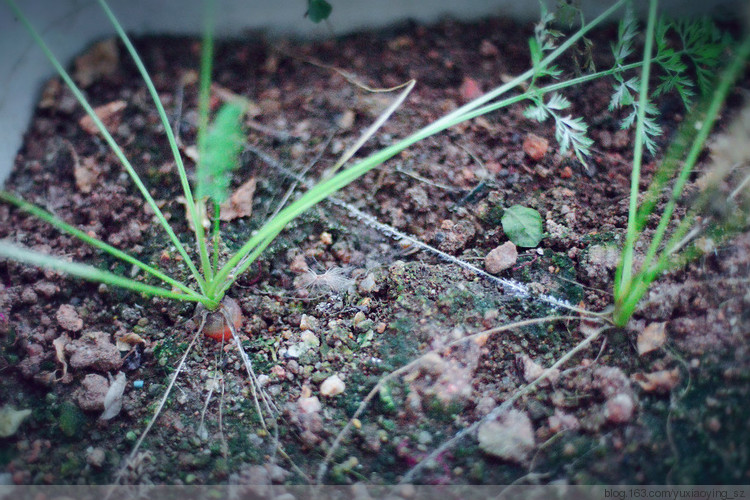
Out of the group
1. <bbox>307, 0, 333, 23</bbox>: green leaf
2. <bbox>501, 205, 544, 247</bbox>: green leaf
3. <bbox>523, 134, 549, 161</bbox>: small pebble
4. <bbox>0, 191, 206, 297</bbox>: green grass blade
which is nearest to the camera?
<bbox>0, 191, 206, 297</bbox>: green grass blade

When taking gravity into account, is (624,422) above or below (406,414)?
below

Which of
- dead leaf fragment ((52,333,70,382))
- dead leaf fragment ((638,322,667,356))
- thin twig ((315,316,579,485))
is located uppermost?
dead leaf fragment ((52,333,70,382))

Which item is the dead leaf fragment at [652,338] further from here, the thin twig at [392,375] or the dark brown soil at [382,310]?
the thin twig at [392,375]

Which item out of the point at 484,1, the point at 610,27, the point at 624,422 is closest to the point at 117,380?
the point at 624,422

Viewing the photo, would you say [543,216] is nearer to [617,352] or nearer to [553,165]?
[553,165]

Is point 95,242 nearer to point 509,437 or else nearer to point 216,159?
point 216,159

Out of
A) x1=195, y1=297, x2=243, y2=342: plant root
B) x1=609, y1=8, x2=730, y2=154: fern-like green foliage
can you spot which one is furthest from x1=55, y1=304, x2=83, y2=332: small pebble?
x1=609, y1=8, x2=730, y2=154: fern-like green foliage

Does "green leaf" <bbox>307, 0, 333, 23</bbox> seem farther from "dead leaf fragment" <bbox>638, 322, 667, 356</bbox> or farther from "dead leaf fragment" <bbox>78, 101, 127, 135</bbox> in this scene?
"dead leaf fragment" <bbox>638, 322, 667, 356</bbox>

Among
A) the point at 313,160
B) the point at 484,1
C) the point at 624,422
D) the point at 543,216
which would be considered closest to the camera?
the point at 624,422
